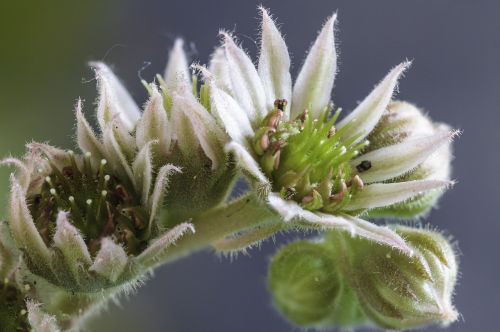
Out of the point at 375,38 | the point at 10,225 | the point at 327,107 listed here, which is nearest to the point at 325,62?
the point at 327,107

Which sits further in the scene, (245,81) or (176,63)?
(176,63)

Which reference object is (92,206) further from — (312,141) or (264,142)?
(312,141)

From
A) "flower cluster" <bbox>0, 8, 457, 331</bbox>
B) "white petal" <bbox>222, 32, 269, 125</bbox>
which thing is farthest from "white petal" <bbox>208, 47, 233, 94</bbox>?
"white petal" <bbox>222, 32, 269, 125</bbox>

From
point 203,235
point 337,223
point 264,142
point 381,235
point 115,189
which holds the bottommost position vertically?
point 381,235

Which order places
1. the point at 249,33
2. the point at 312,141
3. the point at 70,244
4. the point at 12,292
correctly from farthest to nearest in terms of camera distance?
the point at 249,33, the point at 312,141, the point at 12,292, the point at 70,244

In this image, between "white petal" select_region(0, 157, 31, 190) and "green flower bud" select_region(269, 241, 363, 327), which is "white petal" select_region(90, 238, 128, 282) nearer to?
"white petal" select_region(0, 157, 31, 190)

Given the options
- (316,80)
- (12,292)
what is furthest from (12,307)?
(316,80)

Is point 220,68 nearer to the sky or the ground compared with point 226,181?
nearer to the sky
